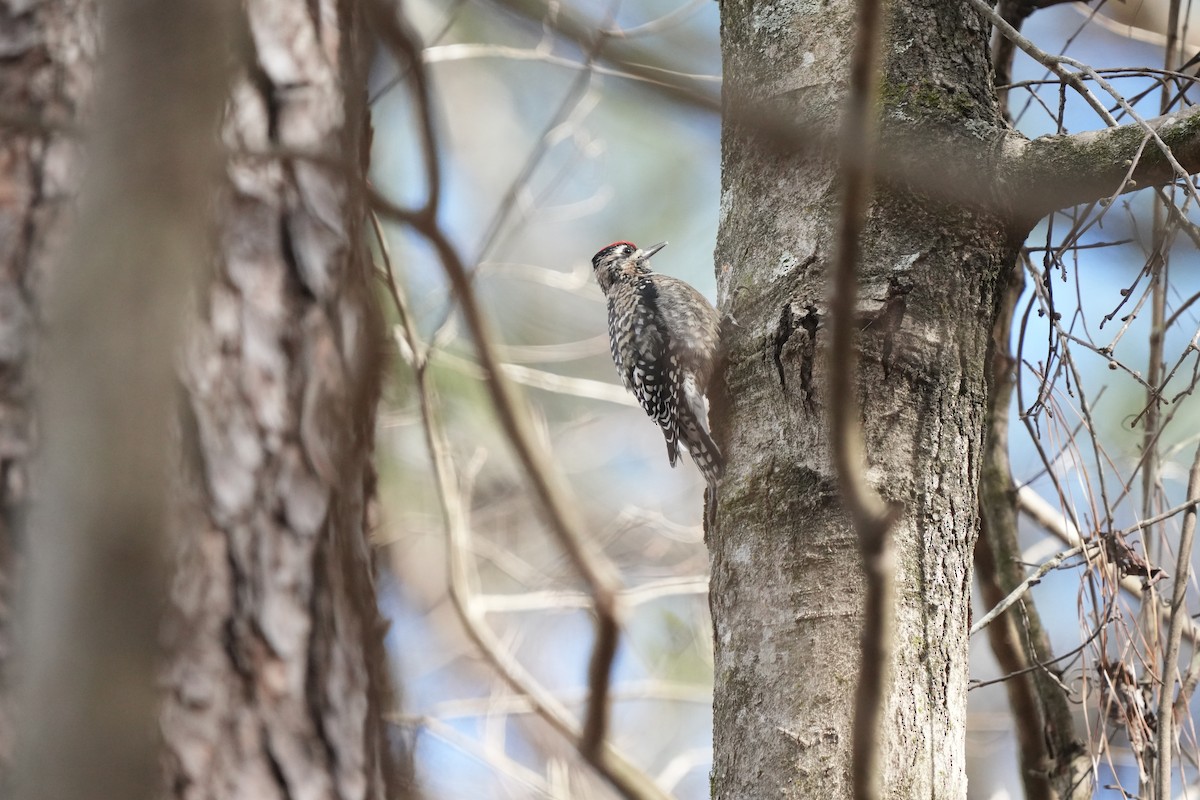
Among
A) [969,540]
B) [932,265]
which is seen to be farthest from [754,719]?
[932,265]

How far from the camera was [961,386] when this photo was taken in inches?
87.2

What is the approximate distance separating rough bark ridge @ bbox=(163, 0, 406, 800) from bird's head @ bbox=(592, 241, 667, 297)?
12.0ft

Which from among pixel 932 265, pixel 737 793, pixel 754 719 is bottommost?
pixel 737 793

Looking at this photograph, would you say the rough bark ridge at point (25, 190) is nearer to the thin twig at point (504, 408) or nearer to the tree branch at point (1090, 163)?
the thin twig at point (504, 408)

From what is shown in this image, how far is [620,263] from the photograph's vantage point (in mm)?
5605

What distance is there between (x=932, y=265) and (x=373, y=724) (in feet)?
4.48

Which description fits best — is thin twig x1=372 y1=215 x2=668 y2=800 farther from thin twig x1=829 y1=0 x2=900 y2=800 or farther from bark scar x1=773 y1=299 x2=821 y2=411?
thin twig x1=829 y1=0 x2=900 y2=800

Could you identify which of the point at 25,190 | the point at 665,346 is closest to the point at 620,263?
the point at 665,346

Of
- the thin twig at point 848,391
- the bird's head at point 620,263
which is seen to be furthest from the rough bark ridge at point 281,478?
the bird's head at point 620,263

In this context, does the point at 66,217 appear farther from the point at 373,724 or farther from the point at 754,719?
the point at 754,719

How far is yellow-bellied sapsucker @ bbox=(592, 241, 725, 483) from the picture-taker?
13.8 ft

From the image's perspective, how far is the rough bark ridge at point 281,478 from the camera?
5.06 ft

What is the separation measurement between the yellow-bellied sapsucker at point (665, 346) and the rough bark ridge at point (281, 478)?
1.94 meters

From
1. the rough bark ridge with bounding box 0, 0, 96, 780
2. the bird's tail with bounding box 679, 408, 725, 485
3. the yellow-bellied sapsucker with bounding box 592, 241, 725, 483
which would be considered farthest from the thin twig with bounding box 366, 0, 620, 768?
the yellow-bellied sapsucker with bounding box 592, 241, 725, 483
